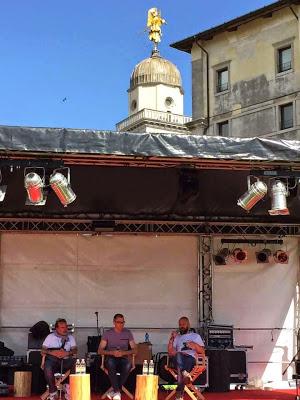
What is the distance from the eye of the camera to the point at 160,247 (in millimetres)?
11258

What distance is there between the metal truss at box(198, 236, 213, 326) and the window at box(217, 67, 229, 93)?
23305 mm

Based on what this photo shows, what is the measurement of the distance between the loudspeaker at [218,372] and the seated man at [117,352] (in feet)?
5.09

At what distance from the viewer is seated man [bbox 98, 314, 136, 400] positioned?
29.5 feet

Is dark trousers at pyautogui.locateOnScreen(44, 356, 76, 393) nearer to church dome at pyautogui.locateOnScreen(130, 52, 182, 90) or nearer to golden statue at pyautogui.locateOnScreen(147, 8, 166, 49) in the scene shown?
golden statue at pyautogui.locateOnScreen(147, 8, 166, 49)

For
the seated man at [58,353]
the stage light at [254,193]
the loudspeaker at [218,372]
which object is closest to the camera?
Answer: the stage light at [254,193]

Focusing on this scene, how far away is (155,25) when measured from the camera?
56344mm

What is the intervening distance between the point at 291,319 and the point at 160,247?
2.52m

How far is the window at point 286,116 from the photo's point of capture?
3052 cm

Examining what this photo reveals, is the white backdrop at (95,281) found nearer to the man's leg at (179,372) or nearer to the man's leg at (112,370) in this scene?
the man's leg at (112,370)

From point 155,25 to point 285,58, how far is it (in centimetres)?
2713

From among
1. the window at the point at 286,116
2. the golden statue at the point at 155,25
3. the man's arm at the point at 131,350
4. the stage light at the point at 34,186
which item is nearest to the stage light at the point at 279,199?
the stage light at the point at 34,186

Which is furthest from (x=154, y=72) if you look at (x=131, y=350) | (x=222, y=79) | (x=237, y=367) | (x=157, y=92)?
(x=131, y=350)

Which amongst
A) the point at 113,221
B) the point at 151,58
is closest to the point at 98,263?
the point at 113,221

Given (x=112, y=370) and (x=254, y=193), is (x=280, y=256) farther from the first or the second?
(x=112, y=370)
